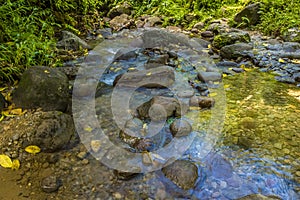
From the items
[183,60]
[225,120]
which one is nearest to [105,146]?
[225,120]

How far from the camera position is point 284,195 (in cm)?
217

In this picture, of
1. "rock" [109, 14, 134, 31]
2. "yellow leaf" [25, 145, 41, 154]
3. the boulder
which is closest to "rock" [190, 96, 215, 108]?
the boulder

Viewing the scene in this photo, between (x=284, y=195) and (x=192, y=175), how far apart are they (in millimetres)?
780

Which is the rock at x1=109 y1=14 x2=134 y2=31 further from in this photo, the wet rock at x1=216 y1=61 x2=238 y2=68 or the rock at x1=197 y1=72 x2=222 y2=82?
the rock at x1=197 y1=72 x2=222 y2=82

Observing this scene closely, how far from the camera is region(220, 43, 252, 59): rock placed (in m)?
5.45

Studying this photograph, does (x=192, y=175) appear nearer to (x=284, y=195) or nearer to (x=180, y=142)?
(x=180, y=142)

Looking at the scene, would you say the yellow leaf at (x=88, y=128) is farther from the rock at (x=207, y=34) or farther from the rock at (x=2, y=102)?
the rock at (x=207, y=34)

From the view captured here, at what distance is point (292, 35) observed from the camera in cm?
615

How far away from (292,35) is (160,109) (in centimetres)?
474

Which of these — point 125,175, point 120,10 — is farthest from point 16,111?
point 120,10

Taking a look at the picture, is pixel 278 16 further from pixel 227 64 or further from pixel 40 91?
pixel 40 91

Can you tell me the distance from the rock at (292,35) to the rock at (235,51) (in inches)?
48.1

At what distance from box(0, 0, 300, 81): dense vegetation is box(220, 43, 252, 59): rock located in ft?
5.76

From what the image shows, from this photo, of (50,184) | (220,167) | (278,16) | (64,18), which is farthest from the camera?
(278,16)
